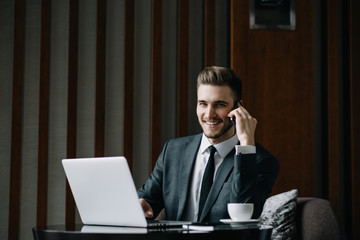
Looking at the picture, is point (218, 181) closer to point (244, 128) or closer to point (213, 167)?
point (213, 167)

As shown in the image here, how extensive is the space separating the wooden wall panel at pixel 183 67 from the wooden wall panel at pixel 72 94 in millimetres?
636

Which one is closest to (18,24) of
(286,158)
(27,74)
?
(27,74)

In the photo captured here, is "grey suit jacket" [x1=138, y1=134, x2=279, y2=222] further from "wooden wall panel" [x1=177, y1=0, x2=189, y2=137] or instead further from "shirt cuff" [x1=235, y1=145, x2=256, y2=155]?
"wooden wall panel" [x1=177, y1=0, x2=189, y2=137]

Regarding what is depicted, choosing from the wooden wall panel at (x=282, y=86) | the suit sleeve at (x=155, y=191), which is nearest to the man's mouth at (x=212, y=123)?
the suit sleeve at (x=155, y=191)

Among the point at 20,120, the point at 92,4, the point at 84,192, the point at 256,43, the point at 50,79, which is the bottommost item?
the point at 84,192

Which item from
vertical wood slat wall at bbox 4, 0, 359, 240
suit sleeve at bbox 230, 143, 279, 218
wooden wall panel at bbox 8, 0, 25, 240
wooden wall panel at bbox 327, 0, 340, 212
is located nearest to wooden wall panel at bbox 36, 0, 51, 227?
vertical wood slat wall at bbox 4, 0, 359, 240

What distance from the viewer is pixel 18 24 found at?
2809 mm

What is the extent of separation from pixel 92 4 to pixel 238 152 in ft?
5.59

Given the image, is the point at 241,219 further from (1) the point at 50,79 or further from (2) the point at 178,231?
(1) the point at 50,79

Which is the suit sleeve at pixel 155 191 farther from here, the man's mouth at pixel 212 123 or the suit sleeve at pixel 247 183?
the suit sleeve at pixel 247 183

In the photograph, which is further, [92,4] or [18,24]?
[92,4]

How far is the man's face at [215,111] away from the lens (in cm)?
218

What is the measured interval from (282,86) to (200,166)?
3.07 feet

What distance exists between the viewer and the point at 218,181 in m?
2.00
